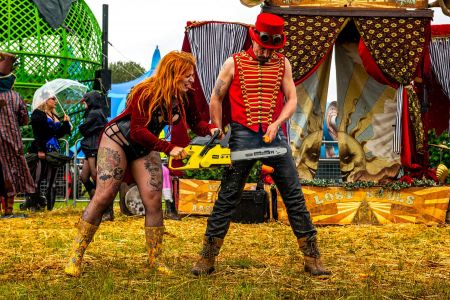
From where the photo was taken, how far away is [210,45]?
1091cm

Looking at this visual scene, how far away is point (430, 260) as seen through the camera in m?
6.95

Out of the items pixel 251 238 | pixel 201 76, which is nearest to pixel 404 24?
pixel 201 76

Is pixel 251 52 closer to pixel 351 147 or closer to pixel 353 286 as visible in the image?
pixel 353 286

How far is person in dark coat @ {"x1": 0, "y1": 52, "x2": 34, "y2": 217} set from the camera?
1060 centimetres

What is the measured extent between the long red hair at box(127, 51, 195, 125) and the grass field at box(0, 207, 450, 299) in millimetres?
1207

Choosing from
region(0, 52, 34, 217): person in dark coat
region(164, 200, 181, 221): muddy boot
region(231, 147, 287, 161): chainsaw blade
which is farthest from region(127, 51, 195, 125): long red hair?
region(0, 52, 34, 217): person in dark coat

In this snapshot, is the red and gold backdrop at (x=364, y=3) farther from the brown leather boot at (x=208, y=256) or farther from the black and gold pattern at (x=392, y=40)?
the brown leather boot at (x=208, y=256)

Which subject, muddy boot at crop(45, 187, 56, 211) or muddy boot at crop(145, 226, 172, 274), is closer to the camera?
muddy boot at crop(145, 226, 172, 274)

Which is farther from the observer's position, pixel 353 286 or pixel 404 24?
pixel 404 24

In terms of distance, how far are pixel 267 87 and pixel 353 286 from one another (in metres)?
1.59

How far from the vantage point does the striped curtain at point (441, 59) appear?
11.5 m

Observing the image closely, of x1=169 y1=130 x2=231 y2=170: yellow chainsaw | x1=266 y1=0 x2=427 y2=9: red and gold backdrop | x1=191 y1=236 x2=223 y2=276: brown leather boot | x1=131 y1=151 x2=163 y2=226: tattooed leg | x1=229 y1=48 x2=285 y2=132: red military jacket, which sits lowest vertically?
x1=191 y1=236 x2=223 y2=276: brown leather boot

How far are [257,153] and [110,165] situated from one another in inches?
41.9

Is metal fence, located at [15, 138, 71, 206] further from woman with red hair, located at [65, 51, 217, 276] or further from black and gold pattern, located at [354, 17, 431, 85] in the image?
woman with red hair, located at [65, 51, 217, 276]
